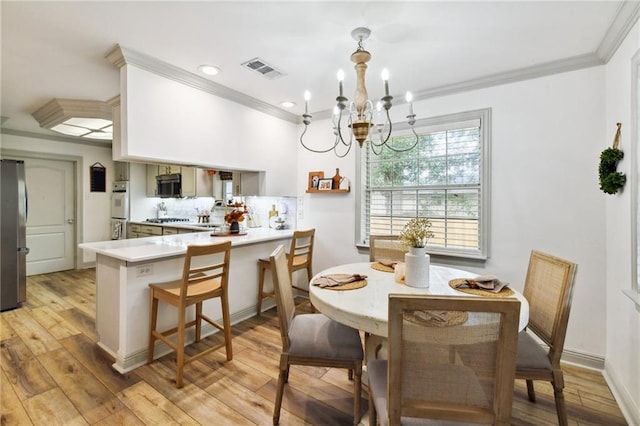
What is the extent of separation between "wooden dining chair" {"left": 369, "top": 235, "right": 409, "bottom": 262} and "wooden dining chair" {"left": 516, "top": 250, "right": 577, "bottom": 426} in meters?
1.04

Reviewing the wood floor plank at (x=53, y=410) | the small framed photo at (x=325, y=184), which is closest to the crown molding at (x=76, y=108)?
the small framed photo at (x=325, y=184)

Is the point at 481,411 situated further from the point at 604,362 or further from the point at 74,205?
the point at 74,205

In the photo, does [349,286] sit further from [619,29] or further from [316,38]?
[619,29]

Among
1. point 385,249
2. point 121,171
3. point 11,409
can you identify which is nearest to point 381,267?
point 385,249

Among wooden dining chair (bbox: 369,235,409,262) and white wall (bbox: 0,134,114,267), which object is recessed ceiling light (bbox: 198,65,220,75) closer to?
wooden dining chair (bbox: 369,235,409,262)

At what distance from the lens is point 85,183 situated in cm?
532

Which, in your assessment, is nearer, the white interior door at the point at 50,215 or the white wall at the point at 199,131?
the white wall at the point at 199,131

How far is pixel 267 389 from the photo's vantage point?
2.04 metres

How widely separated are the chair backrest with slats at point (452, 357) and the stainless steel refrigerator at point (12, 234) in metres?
4.57

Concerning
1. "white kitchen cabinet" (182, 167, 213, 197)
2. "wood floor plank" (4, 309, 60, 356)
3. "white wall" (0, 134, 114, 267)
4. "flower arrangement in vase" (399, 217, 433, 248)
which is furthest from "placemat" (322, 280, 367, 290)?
"white wall" (0, 134, 114, 267)

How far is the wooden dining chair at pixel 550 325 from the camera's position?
1.50 m

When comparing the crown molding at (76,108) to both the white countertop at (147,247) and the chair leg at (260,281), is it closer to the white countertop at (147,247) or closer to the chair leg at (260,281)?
the white countertop at (147,247)

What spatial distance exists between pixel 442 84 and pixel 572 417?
2.76m

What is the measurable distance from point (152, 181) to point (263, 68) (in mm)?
4134
